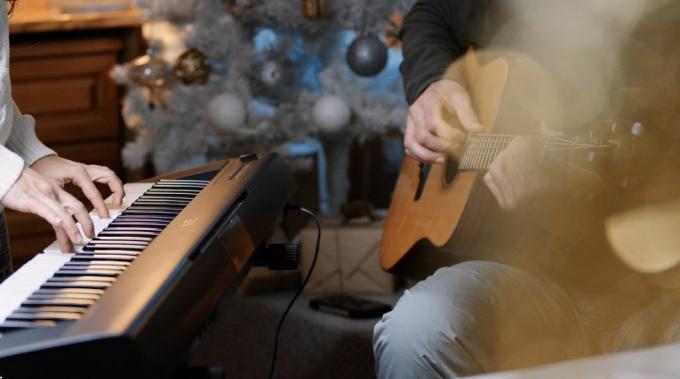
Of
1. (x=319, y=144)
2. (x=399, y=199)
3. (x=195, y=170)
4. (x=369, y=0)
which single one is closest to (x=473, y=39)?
(x=399, y=199)

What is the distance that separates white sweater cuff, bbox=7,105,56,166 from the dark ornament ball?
4.13 ft

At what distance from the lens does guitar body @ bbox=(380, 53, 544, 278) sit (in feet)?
4.82

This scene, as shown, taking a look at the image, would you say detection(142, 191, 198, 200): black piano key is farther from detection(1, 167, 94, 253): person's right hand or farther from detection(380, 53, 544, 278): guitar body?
detection(380, 53, 544, 278): guitar body

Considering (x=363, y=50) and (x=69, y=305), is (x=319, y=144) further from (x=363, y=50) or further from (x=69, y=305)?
(x=69, y=305)

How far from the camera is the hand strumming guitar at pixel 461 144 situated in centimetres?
132

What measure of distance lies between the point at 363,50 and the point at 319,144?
38 cm

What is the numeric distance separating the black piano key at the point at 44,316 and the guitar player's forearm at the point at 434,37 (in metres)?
0.99

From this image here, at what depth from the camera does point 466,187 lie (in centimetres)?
152

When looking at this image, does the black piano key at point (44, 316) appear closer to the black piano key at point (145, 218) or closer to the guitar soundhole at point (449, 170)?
the black piano key at point (145, 218)

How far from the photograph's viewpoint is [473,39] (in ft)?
5.53

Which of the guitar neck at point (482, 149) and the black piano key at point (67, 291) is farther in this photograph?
the guitar neck at point (482, 149)

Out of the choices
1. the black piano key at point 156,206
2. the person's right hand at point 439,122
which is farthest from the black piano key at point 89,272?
the person's right hand at point 439,122

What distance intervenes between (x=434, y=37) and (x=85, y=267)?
101 cm

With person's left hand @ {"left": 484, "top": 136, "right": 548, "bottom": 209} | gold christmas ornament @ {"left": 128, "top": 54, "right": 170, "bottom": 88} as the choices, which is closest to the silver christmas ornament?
gold christmas ornament @ {"left": 128, "top": 54, "right": 170, "bottom": 88}
